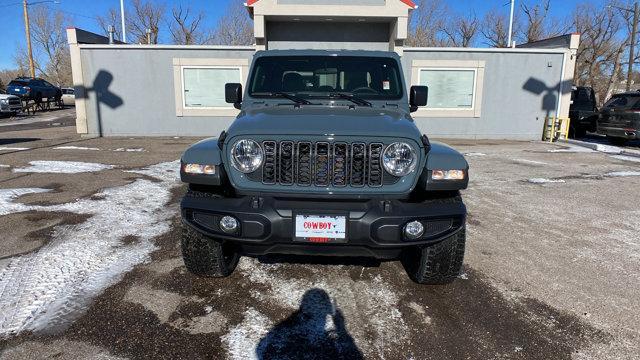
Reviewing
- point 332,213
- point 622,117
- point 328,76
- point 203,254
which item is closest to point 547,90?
point 622,117

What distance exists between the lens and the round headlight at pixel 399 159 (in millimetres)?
3002

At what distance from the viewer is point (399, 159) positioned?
9.93ft

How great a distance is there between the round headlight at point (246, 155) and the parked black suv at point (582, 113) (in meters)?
17.3

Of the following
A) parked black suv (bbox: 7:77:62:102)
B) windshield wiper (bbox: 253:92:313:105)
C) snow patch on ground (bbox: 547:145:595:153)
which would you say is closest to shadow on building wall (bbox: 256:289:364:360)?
windshield wiper (bbox: 253:92:313:105)

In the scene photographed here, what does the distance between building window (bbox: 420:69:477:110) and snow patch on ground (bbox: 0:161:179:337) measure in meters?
11.0

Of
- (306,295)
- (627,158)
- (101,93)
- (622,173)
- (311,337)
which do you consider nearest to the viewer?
(311,337)

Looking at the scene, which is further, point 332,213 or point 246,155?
point 246,155

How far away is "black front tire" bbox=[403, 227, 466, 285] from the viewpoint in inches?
126

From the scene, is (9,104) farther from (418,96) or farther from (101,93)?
(418,96)

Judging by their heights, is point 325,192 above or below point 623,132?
above

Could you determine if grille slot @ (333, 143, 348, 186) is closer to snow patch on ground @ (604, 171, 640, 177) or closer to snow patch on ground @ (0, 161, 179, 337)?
snow patch on ground @ (0, 161, 179, 337)

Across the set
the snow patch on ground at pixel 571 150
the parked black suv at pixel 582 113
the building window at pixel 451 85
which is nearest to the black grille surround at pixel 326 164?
the snow patch on ground at pixel 571 150

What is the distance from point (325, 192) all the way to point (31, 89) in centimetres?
3141

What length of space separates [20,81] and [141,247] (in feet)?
97.0
